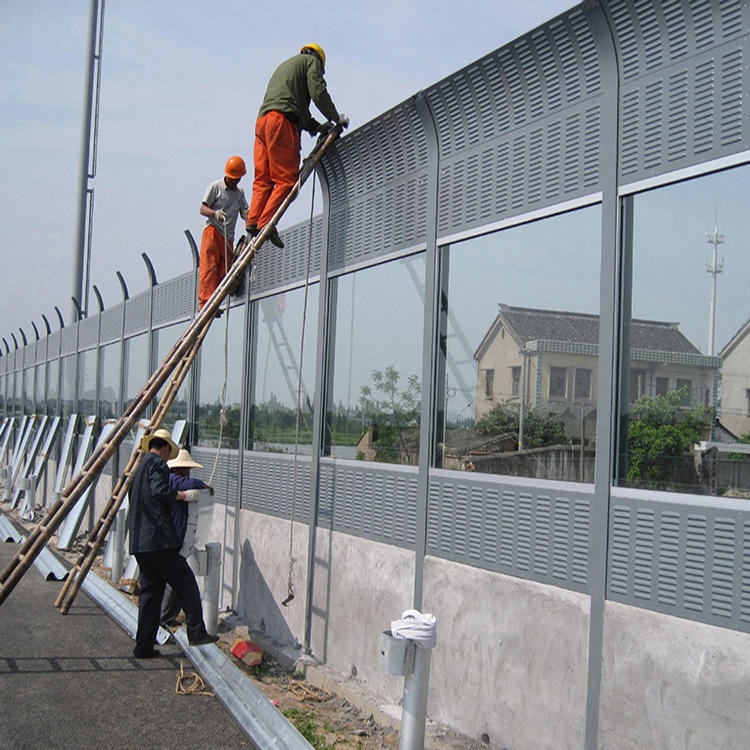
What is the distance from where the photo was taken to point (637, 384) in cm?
513

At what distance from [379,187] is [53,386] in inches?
735

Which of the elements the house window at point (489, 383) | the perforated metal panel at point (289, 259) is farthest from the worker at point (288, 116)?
the house window at point (489, 383)

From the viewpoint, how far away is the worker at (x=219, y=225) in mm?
11195

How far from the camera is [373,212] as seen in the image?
7.91 m

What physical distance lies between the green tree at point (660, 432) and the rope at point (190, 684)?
362cm

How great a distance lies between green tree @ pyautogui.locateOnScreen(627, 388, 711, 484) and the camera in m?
4.79

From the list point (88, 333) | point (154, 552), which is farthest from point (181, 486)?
point (88, 333)

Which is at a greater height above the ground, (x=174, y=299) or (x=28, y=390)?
(x=174, y=299)

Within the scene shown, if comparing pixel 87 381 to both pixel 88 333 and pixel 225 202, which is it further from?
pixel 225 202

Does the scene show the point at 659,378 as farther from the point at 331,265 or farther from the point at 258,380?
the point at 258,380

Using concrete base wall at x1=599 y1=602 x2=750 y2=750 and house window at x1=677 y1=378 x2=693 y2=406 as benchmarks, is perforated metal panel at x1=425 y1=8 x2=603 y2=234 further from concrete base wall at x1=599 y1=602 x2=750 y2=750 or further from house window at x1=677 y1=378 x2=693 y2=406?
concrete base wall at x1=599 y1=602 x2=750 y2=750

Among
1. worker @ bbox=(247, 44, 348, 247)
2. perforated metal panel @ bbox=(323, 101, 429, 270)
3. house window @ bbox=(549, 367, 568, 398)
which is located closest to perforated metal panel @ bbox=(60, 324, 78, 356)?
worker @ bbox=(247, 44, 348, 247)

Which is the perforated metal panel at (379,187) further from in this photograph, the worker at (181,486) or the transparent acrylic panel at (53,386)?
the transparent acrylic panel at (53,386)

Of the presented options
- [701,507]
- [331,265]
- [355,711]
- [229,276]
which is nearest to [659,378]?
[701,507]
